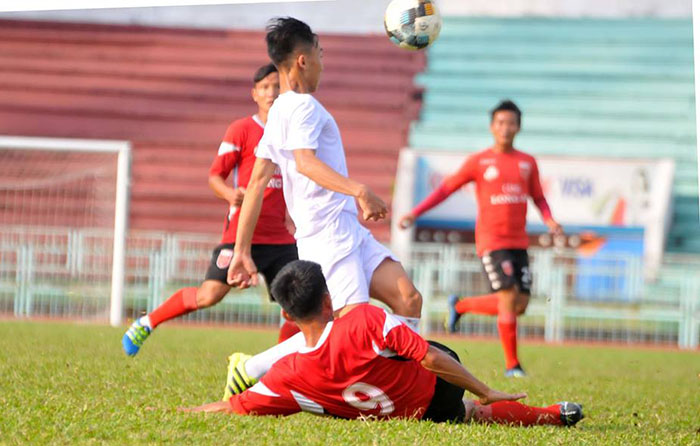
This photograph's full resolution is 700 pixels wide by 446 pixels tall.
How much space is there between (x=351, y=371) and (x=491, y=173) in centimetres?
449

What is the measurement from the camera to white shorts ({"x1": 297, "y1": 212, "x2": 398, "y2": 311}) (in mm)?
5102

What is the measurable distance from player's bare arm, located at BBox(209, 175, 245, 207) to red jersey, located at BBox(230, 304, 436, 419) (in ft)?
6.99

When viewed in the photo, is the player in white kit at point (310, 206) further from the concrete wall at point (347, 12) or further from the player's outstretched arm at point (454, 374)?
the concrete wall at point (347, 12)

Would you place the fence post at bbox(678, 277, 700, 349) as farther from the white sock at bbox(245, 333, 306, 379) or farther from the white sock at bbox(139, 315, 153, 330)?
the white sock at bbox(245, 333, 306, 379)

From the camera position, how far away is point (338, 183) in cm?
484

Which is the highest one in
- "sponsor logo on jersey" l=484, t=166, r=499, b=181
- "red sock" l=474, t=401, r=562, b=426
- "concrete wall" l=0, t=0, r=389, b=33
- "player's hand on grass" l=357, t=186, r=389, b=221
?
"concrete wall" l=0, t=0, r=389, b=33

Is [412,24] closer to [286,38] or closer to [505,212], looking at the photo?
[286,38]

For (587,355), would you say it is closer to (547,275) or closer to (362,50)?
(547,275)

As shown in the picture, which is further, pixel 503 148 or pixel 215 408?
pixel 503 148

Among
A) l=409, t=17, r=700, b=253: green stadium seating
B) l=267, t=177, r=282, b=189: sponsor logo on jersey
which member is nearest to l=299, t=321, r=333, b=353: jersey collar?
l=267, t=177, r=282, b=189: sponsor logo on jersey

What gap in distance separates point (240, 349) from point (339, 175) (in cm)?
552

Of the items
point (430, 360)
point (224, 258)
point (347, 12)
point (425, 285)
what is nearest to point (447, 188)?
point (224, 258)

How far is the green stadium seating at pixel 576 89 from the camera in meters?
20.5

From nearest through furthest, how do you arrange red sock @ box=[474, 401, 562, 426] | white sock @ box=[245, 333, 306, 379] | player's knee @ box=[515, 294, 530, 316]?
red sock @ box=[474, 401, 562, 426] < white sock @ box=[245, 333, 306, 379] < player's knee @ box=[515, 294, 530, 316]
